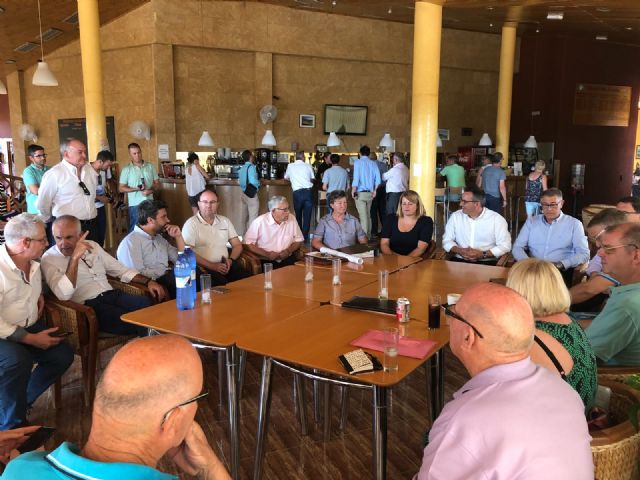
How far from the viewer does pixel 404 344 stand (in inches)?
95.3

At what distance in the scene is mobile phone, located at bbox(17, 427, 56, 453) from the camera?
183 cm

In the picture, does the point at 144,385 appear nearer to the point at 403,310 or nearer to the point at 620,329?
the point at 403,310

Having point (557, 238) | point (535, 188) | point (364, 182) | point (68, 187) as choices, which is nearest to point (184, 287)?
point (68, 187)

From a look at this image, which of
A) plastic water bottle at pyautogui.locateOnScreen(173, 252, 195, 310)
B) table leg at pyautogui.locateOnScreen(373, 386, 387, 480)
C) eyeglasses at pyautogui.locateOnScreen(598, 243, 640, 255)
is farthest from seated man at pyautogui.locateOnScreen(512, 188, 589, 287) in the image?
plastic water bottle at pyautogui.locateOnScreen(173, 252, 195, 310)

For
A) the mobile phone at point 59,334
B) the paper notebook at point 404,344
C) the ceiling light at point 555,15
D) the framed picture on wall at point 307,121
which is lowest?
the mobile phone at point 59,334

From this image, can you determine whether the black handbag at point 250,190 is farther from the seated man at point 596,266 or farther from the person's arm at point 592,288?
the person's arm at point 592,288

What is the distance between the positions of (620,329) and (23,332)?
2.97 metres

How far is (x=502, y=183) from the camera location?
9938 mm

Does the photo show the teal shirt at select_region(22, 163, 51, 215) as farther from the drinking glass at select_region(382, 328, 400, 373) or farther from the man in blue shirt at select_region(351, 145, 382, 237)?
the drinking glass at select_region(382, 328, 400, 373)

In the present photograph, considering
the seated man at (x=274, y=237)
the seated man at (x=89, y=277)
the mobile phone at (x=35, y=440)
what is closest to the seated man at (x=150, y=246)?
the seated man at (x=89, y=277)

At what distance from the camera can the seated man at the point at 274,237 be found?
16.3 feet

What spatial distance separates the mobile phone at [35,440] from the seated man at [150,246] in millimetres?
2348

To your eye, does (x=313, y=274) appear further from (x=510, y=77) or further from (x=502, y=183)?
(x=510, y=77)

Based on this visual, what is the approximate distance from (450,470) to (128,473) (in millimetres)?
795
